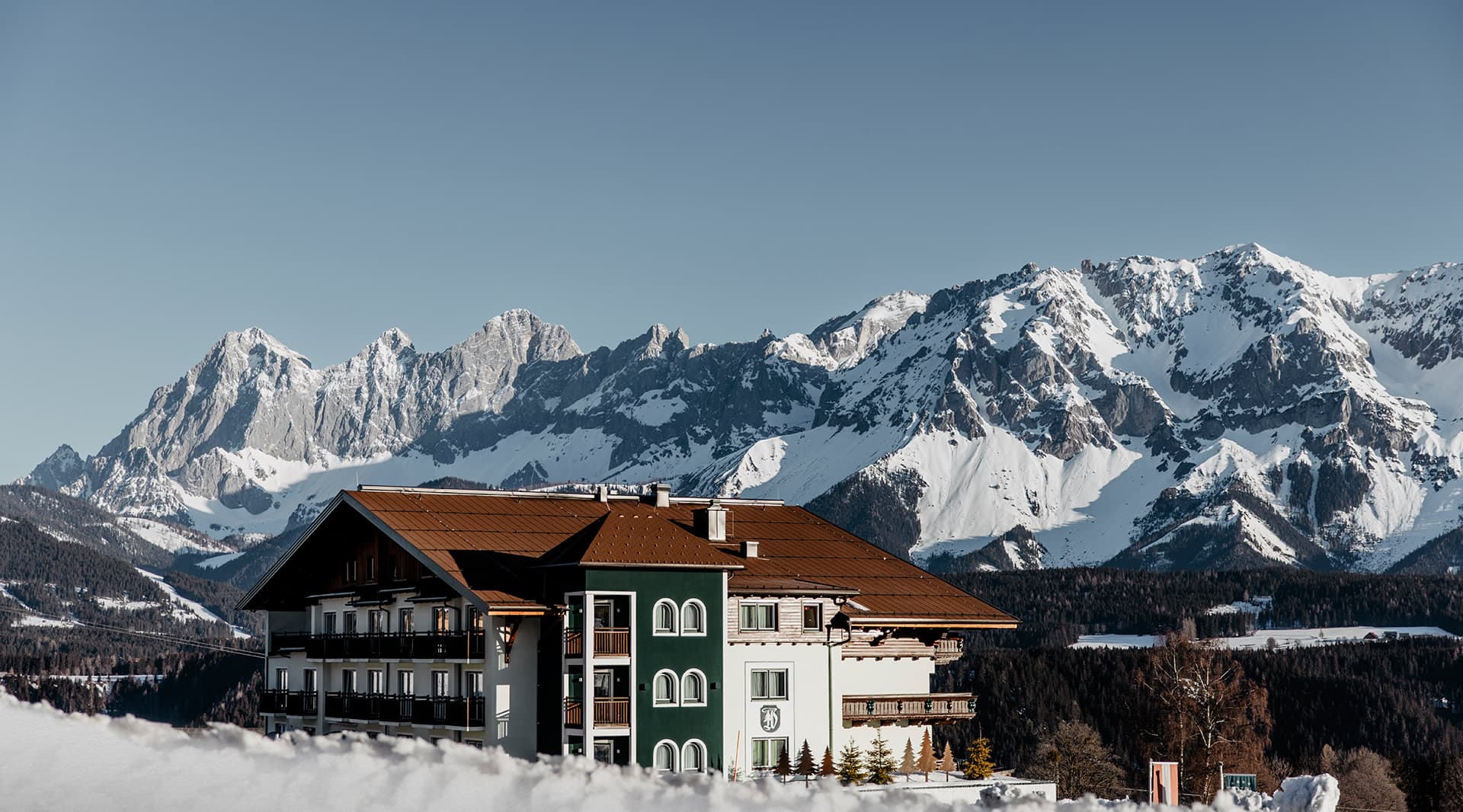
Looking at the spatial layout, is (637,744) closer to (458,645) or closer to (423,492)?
(458,645)

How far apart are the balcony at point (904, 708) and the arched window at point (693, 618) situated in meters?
9.66

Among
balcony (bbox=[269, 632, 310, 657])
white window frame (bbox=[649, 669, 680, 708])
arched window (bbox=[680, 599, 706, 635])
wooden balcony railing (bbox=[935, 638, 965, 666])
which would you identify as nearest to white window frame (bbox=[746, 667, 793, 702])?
arched window (bbox=[680, 599, 706, 635])

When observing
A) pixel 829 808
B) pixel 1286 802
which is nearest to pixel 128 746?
pixel 829 808

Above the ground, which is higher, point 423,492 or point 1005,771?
point 423,492

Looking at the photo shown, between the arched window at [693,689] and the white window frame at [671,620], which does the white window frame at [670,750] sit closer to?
the arched window at [693,689]

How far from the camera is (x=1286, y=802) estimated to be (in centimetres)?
2680

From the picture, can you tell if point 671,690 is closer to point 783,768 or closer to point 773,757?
point 783,768

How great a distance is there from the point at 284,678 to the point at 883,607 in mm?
28203

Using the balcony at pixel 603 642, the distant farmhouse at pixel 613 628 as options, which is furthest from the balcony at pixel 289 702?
the balcony at pixel 603 642

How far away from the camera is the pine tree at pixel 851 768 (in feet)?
178

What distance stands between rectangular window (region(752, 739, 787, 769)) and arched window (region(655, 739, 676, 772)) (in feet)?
14.6

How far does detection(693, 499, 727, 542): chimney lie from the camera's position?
223ft

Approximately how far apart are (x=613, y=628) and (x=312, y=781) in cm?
4239

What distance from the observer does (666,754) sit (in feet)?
189
